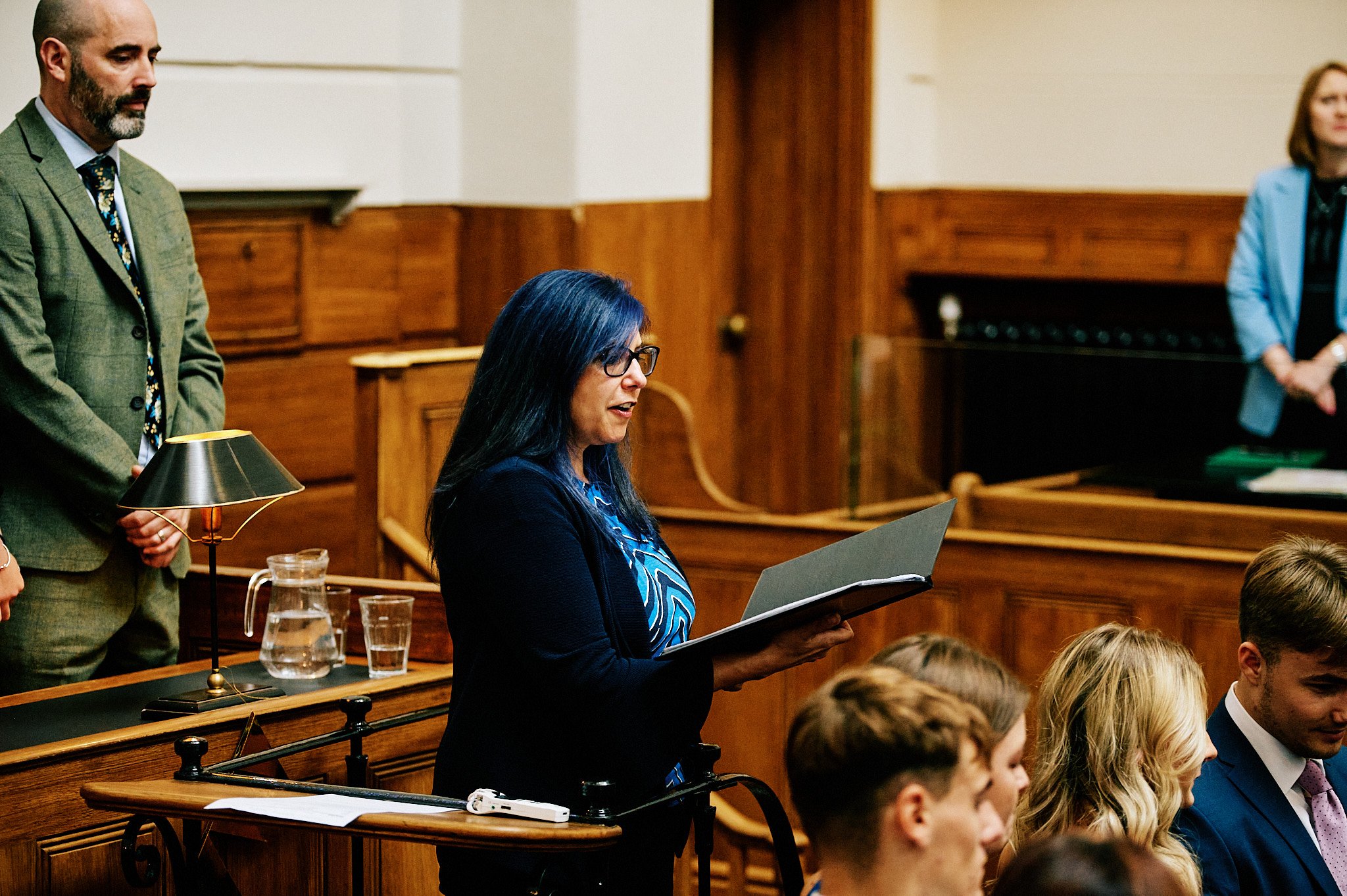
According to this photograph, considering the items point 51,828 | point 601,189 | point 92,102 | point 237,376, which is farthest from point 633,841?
point 601,189

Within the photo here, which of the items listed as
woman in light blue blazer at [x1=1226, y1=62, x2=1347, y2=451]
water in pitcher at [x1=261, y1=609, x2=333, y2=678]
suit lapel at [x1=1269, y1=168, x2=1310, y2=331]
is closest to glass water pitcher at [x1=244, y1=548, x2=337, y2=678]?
water in pitcher at [x1=261, y1=609, x2=333, y2=678]

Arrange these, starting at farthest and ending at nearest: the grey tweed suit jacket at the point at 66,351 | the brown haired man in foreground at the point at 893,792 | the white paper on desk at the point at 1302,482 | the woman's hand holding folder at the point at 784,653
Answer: the white paper on desk at the point at 1302,482 < the grey tweed suit jacket at the point at 66,351 < the woman's hand holding folder at the point at 784,653 < the brown haired man in foreground at the point at 893,792

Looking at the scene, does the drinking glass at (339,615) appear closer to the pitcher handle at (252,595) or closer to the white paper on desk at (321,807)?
the pitcher handle at (252,595)

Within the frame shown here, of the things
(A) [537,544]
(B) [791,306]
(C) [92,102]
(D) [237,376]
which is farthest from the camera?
(B) [791,306]

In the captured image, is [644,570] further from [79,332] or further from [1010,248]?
[1010,248]

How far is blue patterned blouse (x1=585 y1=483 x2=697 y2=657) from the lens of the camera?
226 centimetres

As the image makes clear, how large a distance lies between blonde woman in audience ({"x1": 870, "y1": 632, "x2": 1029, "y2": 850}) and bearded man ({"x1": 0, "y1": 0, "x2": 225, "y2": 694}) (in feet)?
5.61

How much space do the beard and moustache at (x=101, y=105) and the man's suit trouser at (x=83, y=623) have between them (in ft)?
2.56

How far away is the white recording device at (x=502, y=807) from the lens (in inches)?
77.8

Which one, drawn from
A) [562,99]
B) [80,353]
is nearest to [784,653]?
[80,353]

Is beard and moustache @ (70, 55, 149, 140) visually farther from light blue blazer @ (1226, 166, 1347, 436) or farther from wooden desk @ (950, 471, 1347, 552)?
light blue blazer @ (1226, 166, 1347, 436)

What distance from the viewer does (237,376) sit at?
16.7ft

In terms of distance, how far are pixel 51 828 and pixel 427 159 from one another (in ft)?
11.8

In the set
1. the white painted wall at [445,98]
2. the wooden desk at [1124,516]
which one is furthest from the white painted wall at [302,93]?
the wooden desk at [1124,516]
